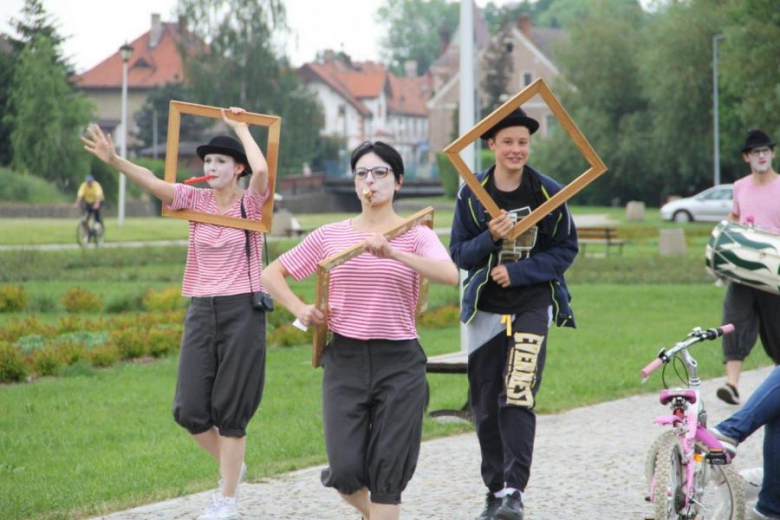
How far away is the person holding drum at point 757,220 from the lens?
1030 centimetres

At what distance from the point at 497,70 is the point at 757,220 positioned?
84275 mm

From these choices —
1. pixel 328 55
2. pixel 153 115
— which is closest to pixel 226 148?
pixel 153 115

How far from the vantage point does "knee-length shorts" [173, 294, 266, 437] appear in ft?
23.0

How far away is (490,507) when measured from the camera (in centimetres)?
694

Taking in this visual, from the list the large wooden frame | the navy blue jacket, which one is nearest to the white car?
the large wooden frame

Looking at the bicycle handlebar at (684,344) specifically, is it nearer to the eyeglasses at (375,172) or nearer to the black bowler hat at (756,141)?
the eyeglasses at (375,172)

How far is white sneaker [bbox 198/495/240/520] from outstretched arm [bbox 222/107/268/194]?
151 centimetres

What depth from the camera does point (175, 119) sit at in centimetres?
766

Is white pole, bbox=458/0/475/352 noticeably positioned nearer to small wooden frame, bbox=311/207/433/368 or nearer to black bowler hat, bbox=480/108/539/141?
black bowler hat, bbox=480/108/539/141

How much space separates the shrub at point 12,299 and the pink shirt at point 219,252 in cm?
1242

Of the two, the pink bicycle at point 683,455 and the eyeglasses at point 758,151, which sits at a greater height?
the eyeglasses at point 758,151

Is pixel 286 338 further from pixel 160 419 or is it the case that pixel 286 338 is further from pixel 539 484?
pixel 539 484

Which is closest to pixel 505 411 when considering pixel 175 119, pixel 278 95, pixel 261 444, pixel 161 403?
pixel 175 119

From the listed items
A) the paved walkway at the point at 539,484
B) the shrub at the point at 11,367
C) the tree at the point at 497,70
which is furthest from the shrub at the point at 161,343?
the tree at the point at 497,70
